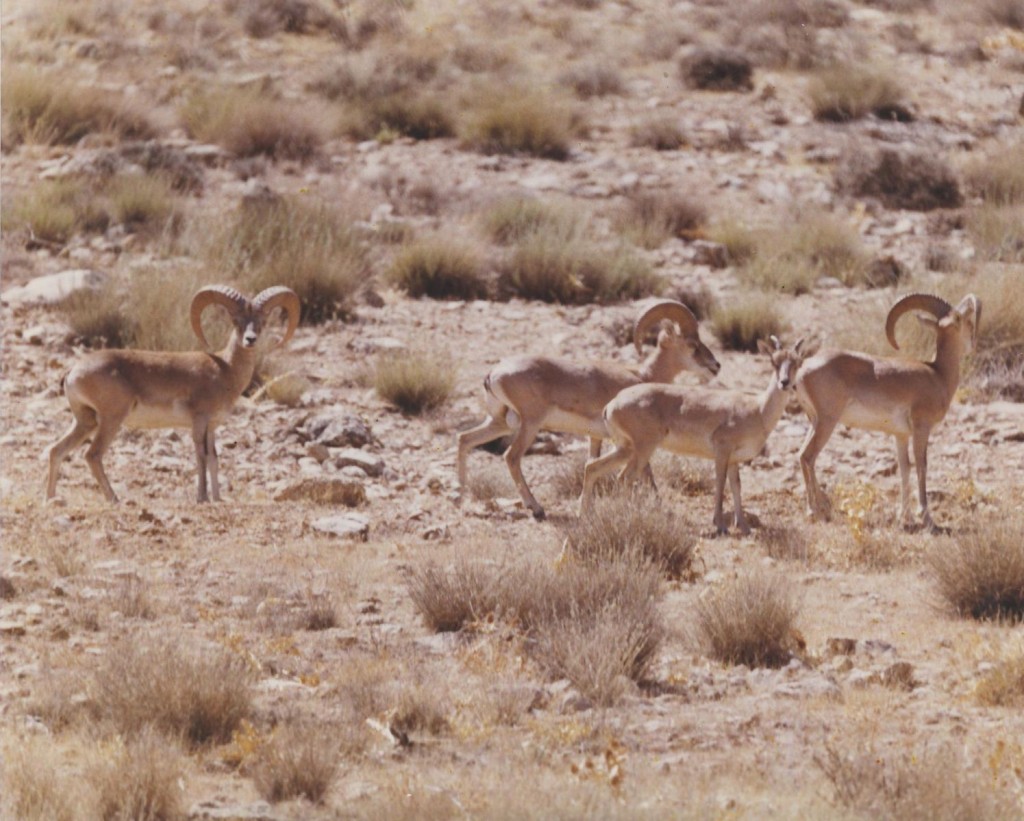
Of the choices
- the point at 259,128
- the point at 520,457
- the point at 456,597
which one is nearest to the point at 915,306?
the point at 520,457

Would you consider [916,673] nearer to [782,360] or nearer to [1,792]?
[782,360]

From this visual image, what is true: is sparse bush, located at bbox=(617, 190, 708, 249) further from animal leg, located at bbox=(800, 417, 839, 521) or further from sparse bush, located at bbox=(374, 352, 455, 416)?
animal leg, located at bbox=(800, 417, 839, 521)

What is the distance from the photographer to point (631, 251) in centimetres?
2066

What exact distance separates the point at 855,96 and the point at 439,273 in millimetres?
11049

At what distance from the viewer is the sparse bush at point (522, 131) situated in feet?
85.6

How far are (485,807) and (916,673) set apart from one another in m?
3.04

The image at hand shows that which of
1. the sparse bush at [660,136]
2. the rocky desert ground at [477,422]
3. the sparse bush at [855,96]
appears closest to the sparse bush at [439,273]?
the rocky desert ground at [477,422]

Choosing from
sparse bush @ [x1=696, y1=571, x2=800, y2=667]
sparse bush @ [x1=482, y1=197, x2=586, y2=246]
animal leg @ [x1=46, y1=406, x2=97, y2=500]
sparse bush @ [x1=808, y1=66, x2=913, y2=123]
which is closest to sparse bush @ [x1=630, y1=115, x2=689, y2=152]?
sparse bush @ [x1=808, y1=66, x2=913, y2=123]

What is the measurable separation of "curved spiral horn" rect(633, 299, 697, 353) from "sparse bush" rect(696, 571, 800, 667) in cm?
454

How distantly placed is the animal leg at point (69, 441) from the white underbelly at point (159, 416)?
28 cm

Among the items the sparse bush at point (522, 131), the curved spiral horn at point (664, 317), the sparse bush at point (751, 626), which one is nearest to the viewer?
the sparse bush at point (751, 626)

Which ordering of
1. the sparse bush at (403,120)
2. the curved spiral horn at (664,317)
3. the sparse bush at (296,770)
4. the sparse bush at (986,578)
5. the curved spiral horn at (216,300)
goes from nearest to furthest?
the sparse bush at (296,770), the sparse bush at (986,578), the curved spiral horn at (664,317), the curved spiral horn at (216,300), the sparse bush at (403,120)

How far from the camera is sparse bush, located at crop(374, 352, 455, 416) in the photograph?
1578cm

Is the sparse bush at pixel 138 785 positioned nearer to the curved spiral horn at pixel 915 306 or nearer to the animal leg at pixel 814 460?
the animal leg at pixel 814 460
